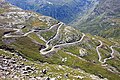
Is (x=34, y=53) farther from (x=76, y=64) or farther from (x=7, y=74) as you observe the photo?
(x=7, y=74)

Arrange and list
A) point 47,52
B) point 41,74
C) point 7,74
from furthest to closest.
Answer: point 47,52 < point 41,74 < point 7,74

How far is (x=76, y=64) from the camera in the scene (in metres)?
197

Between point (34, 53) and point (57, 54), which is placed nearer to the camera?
point (34, 53)

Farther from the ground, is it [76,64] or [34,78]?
[76,64]

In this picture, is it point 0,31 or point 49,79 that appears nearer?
point 49,79

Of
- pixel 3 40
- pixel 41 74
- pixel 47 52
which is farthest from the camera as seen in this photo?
pixel 47 52

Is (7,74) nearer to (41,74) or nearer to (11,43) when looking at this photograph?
(41,74)

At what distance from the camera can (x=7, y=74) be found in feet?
148

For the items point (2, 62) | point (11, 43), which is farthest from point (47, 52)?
point (2, 62)

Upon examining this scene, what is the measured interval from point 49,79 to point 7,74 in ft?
23.5

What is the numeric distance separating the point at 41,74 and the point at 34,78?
13.4 ft

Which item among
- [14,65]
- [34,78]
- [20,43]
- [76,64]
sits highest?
[20,43]

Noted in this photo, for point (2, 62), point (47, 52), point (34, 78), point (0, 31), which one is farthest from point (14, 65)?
point (0, 31)

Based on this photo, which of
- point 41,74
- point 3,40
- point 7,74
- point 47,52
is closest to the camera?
point 7,74
